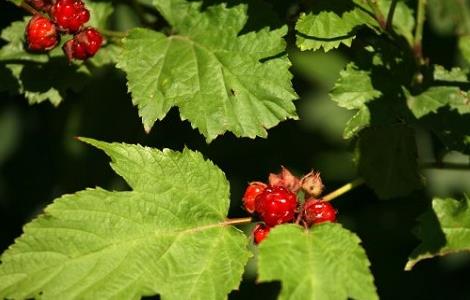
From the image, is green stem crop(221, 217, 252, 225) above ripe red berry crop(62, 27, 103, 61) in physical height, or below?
below

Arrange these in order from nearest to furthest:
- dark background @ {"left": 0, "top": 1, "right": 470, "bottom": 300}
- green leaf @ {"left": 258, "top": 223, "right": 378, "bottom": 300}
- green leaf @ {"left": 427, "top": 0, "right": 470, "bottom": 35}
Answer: green leaf @ {"left": 258, "top": 223, "right": 378, "bottom": 300} < green leaf @ {"left": 427, "top": 0, "right": 470, "bottom": 35} < dark background @ {"left": 0, "top": 1, "right": 470, "bottom": 300}

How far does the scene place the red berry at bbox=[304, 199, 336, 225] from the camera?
2.43 meters

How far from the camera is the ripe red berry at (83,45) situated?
275cm

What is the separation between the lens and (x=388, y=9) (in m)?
2.90

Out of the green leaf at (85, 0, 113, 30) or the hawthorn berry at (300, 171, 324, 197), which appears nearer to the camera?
the hawthorn berry at (300, 171, 324, 197)

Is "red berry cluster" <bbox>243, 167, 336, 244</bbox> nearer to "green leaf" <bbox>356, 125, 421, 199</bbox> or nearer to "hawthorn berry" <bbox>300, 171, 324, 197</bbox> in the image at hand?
"hawthorn berry" <bbox>300, 171, 324, 197</bbox>

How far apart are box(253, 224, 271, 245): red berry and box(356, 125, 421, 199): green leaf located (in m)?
0.38

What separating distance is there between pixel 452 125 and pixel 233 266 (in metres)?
0.92

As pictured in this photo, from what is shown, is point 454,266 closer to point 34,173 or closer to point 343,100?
point 343,100

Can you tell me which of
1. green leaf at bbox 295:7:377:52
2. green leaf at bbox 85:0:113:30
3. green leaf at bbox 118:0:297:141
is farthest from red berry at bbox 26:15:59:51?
green leaf at bbox 295:7:377:52

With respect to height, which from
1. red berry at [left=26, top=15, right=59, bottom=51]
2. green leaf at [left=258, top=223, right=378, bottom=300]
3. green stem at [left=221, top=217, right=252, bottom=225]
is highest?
red berry at [left=26, top=15, right=59, bottom=51]

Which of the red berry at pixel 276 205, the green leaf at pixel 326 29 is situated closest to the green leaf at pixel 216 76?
the green leaf at pixel 326 29

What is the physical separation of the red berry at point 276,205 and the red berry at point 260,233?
1.0 inches

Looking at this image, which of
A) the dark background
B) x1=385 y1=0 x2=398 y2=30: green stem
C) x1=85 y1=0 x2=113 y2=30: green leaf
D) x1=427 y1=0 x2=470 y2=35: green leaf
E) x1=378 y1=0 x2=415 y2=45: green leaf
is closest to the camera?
x1=385 y1=0 x2=398 y2=30: green stem
